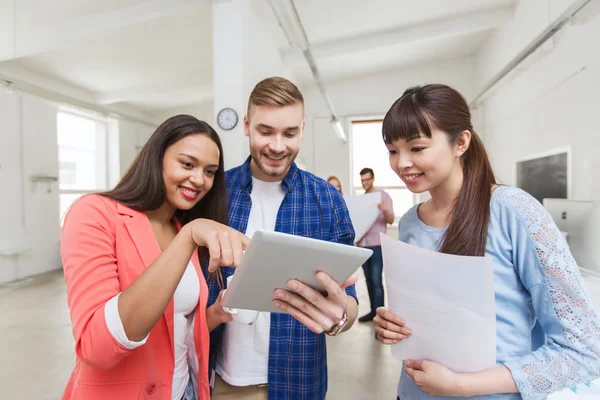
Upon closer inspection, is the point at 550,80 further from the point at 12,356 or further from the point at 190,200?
the point at 12,356

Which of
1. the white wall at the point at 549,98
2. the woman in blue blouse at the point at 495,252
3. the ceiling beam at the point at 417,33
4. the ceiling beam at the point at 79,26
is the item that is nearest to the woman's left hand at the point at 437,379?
the woman in blue blouse at the point at 495,252

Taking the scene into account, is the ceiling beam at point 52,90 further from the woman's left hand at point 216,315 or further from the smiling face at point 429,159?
the smiling face at point 429,159

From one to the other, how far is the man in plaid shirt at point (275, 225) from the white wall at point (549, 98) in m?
3.50

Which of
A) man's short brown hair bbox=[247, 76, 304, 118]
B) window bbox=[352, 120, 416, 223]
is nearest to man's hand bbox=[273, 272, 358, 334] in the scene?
man's short brown hair bbox=[247, 76, 304, 118]

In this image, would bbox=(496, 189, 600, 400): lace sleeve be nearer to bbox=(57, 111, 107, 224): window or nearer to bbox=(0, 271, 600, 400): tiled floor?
bbox=(0, 271, 600, 400): tiled floor

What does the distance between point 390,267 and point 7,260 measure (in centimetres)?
670

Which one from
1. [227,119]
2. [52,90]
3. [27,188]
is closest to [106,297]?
[227,119]

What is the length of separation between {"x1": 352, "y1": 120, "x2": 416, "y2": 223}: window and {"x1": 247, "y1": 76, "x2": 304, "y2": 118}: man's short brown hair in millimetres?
6645

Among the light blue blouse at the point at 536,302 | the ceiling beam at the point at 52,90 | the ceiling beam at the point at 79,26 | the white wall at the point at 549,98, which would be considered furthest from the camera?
the ceiling beam at the point at 79,26

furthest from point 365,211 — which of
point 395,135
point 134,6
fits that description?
point 134,6

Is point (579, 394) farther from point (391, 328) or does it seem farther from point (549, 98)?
point (549, 98)

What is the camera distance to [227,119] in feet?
11.3

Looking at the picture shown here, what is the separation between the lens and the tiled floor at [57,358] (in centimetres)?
244

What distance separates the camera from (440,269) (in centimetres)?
71
